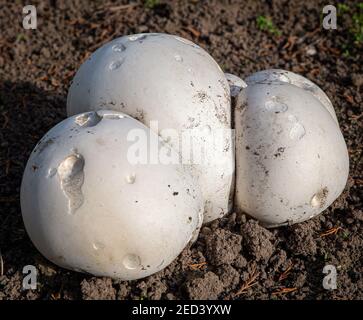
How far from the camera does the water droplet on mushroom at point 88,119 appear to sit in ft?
10.2

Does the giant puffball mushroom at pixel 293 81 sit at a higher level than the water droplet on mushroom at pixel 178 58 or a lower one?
lower

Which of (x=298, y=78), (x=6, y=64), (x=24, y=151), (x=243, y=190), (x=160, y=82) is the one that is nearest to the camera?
(x=160, y=82)

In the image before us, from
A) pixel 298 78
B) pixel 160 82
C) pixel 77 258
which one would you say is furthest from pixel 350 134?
pixel 77 258

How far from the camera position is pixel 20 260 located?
3484mm

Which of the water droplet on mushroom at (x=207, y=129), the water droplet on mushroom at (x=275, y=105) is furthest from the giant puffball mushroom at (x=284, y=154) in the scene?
the water droplet on mushroom at (x=207, y=129)

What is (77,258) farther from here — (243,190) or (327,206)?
(327,206)

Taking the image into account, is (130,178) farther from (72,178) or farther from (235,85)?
(235,85)

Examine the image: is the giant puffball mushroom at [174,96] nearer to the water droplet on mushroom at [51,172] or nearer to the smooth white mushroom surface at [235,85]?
the smooth white mushroom surface at [235,85]

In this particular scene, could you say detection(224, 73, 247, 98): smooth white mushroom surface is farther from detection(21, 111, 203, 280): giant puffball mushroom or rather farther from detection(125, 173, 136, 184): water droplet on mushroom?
detection(125, 173, 136, 184): water droplet on mushroom

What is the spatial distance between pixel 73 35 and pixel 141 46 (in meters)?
2.23

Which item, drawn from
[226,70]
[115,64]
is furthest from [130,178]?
[226,70]

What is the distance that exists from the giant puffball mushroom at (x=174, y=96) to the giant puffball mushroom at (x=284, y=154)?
0.35 feet

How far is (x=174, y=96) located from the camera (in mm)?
3168

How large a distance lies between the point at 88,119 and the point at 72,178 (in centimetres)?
39
